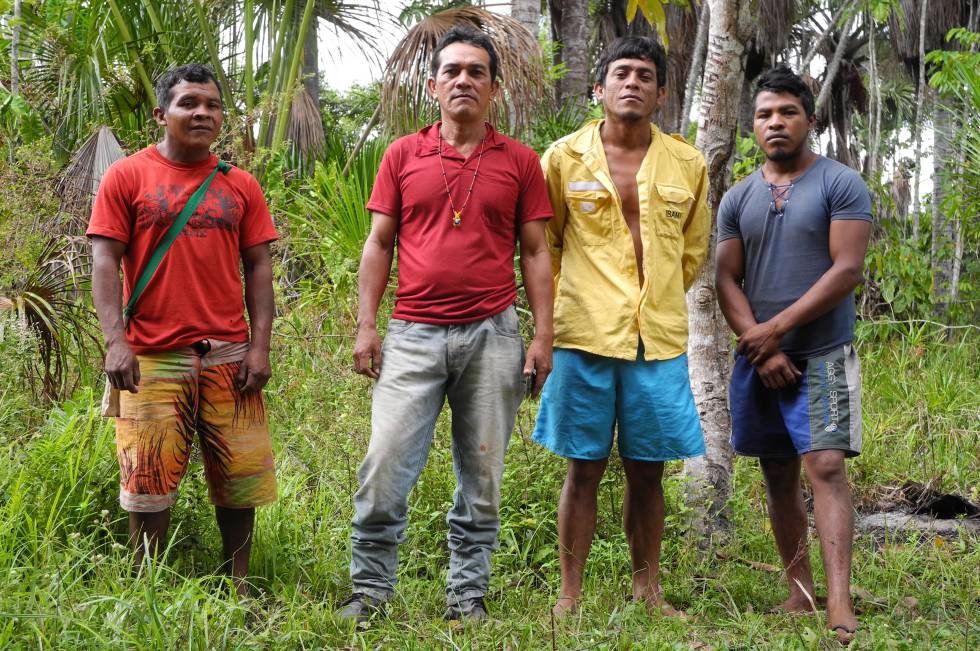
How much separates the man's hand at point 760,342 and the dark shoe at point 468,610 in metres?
1.41

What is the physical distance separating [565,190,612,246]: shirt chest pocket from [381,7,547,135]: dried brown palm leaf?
10.6ft

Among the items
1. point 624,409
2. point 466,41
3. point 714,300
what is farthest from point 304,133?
point 624,409

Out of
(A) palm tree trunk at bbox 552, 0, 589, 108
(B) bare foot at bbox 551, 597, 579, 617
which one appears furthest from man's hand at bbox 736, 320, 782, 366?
(A) palm tree trunk at bbox 552, 0, 589, 108

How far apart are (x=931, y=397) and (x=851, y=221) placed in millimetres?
3604

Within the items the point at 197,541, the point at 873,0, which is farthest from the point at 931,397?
the point at 197,541

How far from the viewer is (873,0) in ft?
28.9

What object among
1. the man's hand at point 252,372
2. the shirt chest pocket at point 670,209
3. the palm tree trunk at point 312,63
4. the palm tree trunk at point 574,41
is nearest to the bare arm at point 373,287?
the man's hand at point 252,372

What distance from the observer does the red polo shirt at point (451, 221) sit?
3414mm

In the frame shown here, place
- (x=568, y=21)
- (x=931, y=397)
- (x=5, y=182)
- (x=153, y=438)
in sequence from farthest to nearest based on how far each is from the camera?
1. (x=568, y=21)
2. (x=931, y=397)
3. (x=5, y=182)
4. (x=153, y=438)

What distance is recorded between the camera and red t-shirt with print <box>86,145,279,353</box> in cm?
346

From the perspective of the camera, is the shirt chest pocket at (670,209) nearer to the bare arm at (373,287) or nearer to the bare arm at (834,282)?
the bare arm at (834,282)

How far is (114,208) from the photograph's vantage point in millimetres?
3432

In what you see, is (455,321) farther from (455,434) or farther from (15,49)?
(15,49)

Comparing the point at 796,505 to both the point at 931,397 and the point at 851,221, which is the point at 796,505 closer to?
the point at 851,221
